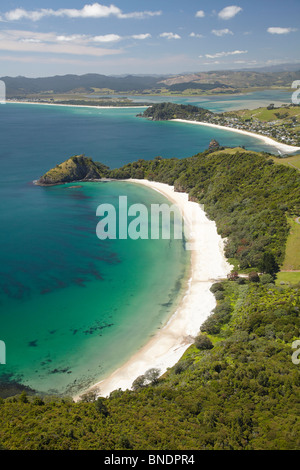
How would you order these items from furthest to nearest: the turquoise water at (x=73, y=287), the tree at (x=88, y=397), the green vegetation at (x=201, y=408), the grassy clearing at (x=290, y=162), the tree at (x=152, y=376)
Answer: the grassy clearing at (x=290, y=162) < the turquoise water at (x=73, y=287) < the tree at (x=152, y=376) < the tree at (x=88, y=397) < the green vegetation at (x=201, y=408)

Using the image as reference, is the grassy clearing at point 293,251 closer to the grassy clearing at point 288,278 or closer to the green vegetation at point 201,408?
the grassy clearing at point 288,278

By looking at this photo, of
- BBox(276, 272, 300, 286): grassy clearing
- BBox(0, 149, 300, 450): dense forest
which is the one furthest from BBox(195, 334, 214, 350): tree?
BBox(276, 272, 300, 286): grassy clearing

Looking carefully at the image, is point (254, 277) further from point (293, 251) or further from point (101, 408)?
point (101, 408)

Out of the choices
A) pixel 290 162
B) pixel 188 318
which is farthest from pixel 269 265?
pixel 290 162

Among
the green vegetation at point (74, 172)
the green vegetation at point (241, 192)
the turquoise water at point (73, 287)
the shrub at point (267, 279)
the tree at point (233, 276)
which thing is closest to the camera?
the turquoise water at point (73, 287)

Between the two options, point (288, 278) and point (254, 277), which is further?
point (254, 277)

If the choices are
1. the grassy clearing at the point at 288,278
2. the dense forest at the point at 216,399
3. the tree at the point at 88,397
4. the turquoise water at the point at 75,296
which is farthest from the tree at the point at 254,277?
the tree at the point at 88,397
